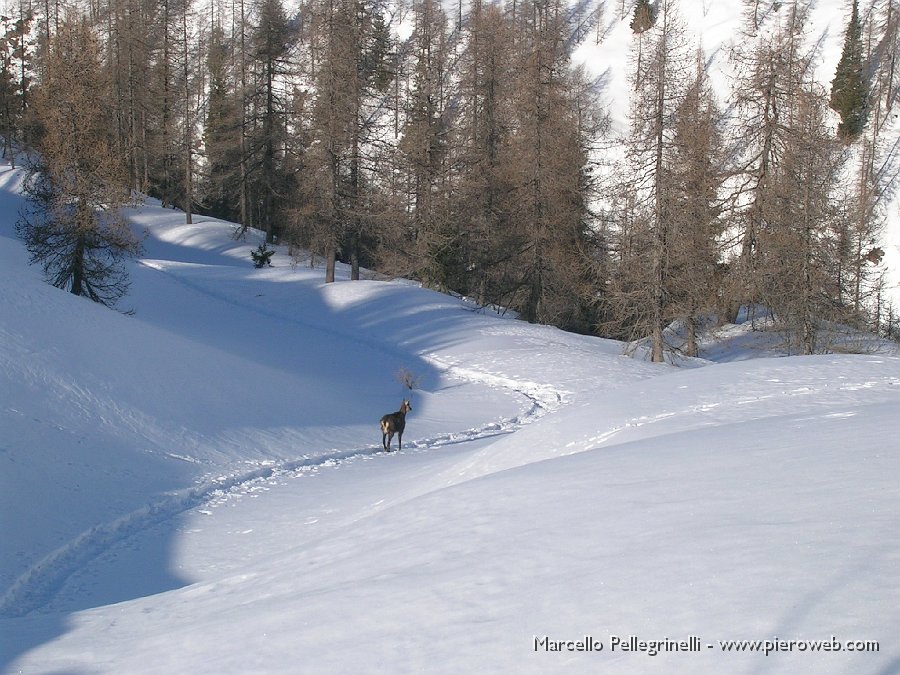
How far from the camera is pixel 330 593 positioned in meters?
5.79

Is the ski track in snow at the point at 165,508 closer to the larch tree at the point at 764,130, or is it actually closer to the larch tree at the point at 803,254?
the larch tree at the point at 803,254

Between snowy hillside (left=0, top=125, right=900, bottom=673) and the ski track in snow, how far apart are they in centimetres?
5

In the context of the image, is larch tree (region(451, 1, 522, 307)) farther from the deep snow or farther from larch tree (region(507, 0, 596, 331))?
the deep snow

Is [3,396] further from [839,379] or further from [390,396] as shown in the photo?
[839,379]

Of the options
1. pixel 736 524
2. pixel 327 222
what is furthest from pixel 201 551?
pixel 327 222

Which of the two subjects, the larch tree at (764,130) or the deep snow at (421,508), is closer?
the deep snow at (421,508)

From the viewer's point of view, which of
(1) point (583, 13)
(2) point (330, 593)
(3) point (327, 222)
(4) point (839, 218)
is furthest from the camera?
(1) point (583, 13)

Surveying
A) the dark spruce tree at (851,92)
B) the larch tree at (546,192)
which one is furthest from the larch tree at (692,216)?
the dark spruce tree at (851,92)

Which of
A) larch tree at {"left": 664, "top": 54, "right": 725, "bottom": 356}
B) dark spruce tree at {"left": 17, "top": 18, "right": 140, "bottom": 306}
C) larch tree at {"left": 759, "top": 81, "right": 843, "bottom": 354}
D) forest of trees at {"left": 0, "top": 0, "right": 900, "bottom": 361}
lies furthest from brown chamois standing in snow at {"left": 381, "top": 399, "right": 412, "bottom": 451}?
larch tree at {"left": 759, "top": 81, "right": 843, "bottom": 354}

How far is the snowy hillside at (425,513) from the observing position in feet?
13.9

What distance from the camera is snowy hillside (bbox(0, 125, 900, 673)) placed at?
423 centimetres

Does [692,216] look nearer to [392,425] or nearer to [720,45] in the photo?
[392,425]

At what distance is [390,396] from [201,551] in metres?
11.0

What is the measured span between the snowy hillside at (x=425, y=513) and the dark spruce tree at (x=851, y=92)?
3590 centimetres
